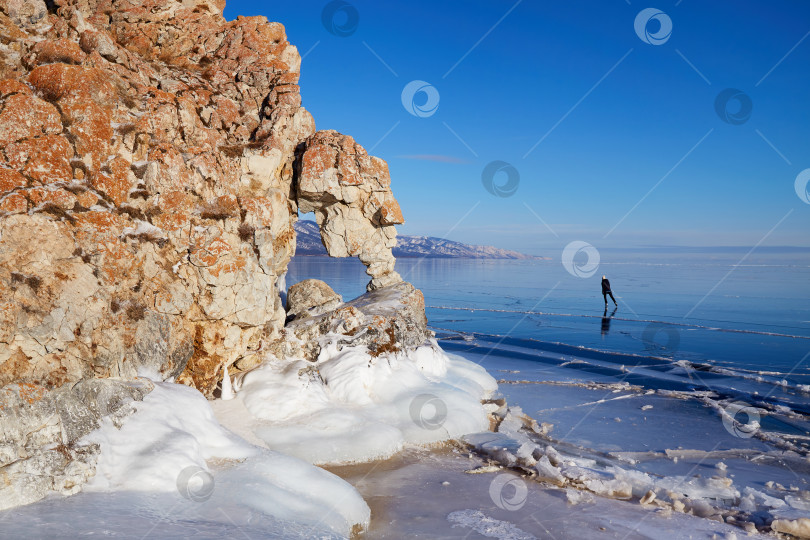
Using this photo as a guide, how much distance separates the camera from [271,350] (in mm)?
11352

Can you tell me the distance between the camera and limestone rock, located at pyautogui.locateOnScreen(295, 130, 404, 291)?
41.1ft

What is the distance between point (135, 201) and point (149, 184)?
1.33 feet

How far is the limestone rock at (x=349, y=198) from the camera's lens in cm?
1253

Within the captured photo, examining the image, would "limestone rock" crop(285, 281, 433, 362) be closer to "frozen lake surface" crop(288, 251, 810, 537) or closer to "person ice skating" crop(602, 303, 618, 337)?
"frozen lake surface" crop(288, 251, 810, 537)

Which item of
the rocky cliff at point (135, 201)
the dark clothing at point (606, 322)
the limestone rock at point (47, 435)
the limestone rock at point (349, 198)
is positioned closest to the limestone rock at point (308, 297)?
the limestone rock at point (349, 198)

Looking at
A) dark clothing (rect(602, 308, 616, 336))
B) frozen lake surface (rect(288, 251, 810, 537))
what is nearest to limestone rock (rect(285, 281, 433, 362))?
frozen lake surface (rect(288, 251, 810, 537))

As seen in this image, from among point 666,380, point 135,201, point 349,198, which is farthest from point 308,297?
point 666,380

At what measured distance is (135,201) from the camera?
866 cm

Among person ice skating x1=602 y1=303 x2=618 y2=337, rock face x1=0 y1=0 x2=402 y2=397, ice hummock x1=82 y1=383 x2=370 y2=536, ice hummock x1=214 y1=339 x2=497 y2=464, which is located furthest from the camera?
person ice skating x1=602 y1=303 x2=618 y2=337

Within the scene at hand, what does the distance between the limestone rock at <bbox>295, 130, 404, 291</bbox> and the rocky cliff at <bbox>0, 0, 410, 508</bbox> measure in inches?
2.8

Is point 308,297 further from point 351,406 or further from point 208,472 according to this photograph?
point 208,472

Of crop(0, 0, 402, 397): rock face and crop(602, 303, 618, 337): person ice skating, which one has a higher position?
crop(602, 303, 618, 337): person ice skating

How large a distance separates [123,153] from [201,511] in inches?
241

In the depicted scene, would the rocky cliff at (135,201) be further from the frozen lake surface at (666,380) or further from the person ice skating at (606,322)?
the person ice skating at (606,322)
